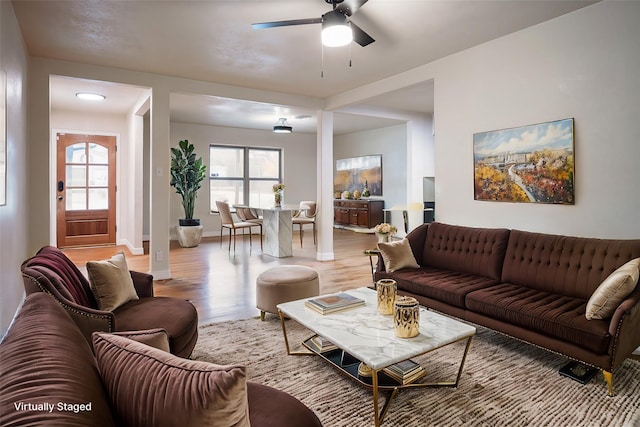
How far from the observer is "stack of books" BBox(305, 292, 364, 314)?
241cm

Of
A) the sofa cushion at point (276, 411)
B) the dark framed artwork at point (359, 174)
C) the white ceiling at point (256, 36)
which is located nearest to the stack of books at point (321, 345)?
the sofa cushion at point (276, 411)

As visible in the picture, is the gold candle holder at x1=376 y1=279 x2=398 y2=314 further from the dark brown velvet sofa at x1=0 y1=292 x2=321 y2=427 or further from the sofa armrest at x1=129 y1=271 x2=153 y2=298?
the sofa armrest at x1=129 y1=271 x2=153 y2=298

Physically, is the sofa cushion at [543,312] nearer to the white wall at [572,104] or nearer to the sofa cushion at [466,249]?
the sofa cushion at [466,249]

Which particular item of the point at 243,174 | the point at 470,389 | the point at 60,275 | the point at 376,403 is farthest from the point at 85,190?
the point at 470,389

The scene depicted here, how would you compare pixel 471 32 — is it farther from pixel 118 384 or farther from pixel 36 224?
pixel 36 224

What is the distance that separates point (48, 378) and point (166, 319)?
1.50 meters

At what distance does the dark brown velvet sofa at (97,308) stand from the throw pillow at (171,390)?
1054 millimetres

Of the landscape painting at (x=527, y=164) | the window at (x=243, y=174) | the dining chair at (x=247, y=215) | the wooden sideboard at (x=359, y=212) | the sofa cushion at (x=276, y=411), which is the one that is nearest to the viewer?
the sofa cushion at (x=276, y=411)

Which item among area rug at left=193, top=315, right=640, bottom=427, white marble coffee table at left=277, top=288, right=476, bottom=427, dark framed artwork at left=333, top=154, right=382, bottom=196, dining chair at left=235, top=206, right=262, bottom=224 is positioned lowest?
area rug at left=193, top=315, right=640, bottom=427

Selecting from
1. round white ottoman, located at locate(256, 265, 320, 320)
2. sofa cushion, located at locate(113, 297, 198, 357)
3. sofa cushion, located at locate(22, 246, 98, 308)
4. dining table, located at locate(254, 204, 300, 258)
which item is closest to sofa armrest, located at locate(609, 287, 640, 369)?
round white ottoman, located at locate(256, 265, 320, 320)

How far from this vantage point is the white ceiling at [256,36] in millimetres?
3012

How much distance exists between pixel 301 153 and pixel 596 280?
27.1 feet

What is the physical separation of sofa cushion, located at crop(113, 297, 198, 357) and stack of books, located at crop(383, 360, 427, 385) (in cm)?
119

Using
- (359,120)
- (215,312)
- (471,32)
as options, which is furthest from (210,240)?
(471,32)
